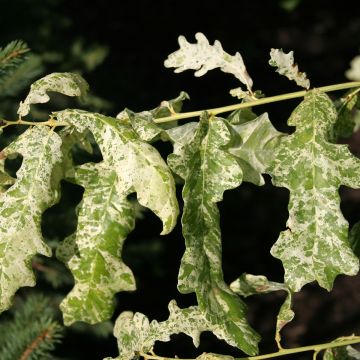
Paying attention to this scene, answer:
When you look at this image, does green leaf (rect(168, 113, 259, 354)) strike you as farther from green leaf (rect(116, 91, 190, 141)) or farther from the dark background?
the dark background

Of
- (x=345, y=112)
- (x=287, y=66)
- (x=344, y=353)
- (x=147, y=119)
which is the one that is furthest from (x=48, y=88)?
(x=344, y=353)

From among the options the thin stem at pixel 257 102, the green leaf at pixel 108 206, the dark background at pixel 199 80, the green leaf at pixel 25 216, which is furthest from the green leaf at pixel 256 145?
the dark background at pixel 199 80

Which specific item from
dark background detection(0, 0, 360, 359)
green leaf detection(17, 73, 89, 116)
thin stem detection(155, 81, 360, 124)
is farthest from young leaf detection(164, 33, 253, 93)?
dark background detection(0, 0, 360, 359)

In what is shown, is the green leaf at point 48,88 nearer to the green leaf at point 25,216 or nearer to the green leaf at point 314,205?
the green leaf at point 25,216

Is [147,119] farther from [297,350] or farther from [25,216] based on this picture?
[297,350]

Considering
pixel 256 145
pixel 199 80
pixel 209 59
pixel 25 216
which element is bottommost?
pixel 25 216

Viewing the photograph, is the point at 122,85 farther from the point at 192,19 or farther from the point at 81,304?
the point at 81,304
